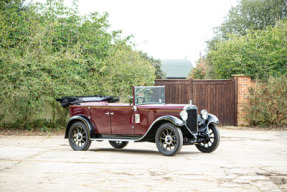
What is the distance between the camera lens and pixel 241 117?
18.5m

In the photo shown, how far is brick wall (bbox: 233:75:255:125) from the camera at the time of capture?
1847 centimetres

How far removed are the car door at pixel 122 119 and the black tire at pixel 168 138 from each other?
3.23 feet

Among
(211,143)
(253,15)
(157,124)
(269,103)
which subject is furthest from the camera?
(253,15)

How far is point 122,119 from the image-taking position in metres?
10.4

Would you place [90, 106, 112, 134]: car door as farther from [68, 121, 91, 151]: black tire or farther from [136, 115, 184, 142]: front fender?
[136, 115, 184, 142]: front fender

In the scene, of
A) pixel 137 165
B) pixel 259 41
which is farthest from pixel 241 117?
pixel 137 165

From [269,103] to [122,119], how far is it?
9023mm

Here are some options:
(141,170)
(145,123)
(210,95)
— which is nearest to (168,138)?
(145,123)

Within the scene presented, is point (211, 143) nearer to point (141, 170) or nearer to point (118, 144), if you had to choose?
point (118, 144)

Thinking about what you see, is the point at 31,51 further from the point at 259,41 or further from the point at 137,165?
the point at 259,41

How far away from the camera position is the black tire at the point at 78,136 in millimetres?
10742

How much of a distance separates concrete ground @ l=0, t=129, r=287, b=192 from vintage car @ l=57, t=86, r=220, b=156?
1.17ft

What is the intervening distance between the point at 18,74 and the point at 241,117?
381 inches

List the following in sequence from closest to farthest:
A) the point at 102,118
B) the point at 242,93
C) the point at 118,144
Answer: the point at 102,118 → the point at 118,144 → the point at 242,93
